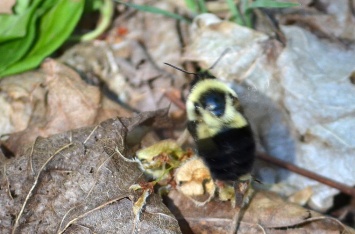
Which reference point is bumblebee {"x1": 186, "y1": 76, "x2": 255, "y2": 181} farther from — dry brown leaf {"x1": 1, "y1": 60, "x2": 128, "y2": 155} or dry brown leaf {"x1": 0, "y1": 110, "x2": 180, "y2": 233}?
dry brown leaf {"x1": 1, "y1": 60, "x2": 128, "y2": 155}

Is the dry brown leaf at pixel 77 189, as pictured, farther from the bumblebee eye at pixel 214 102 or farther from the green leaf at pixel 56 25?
the green leaf at pixel 56 25

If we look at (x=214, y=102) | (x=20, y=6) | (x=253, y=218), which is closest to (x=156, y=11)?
(x=20, y=6)

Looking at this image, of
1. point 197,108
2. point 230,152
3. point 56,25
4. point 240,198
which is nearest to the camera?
point 230,152

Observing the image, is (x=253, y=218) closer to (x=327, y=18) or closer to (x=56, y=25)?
(x=327, y=18)

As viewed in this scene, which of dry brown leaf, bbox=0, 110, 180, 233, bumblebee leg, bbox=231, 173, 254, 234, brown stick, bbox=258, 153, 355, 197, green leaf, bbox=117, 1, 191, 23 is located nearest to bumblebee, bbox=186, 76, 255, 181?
bumblebee leg, bbox=231, 173, 254, 234

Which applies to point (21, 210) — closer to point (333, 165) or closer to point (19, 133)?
point (19, 133)

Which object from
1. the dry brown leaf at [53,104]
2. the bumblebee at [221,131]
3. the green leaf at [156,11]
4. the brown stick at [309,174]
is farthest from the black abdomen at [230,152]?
the green leaf at [156,11]
